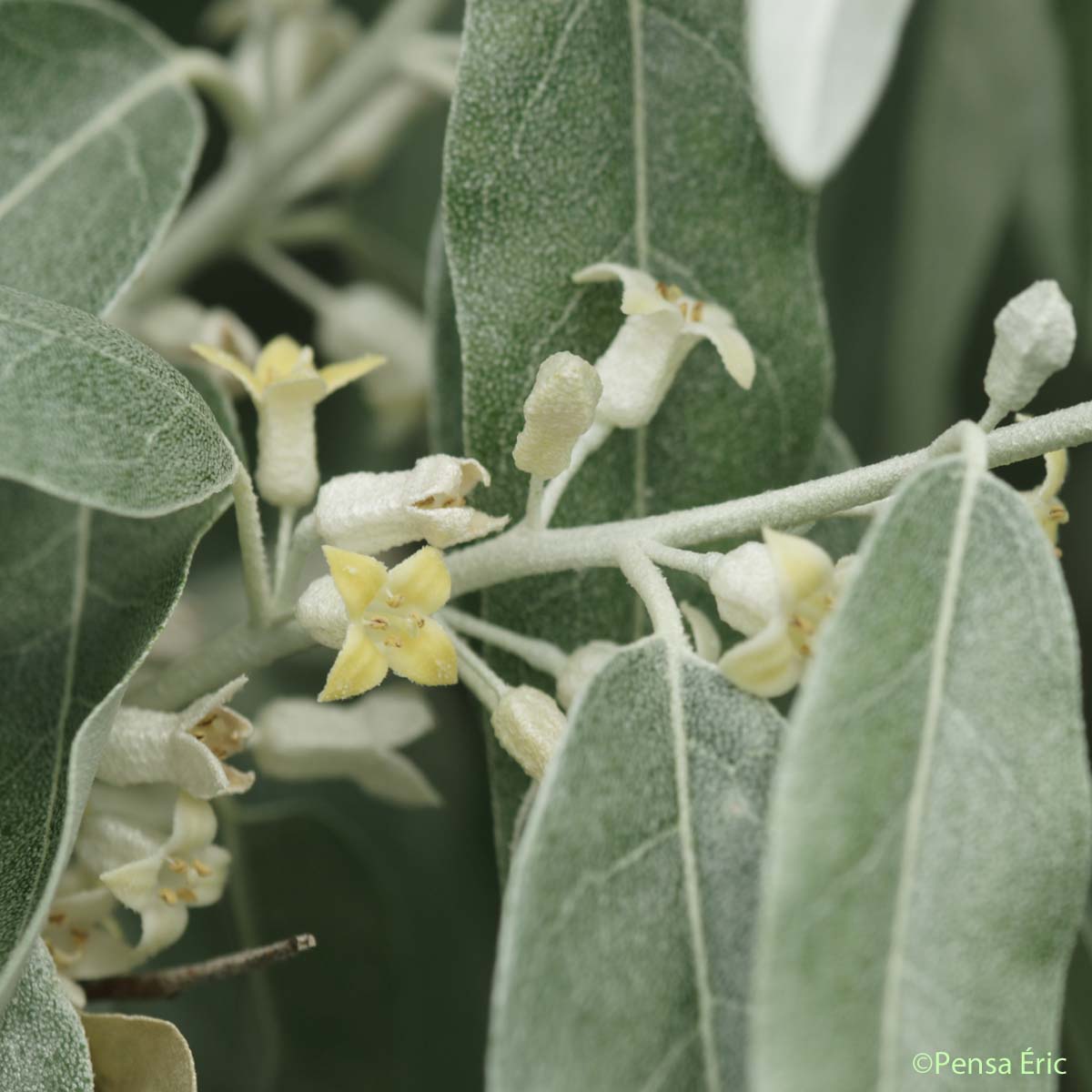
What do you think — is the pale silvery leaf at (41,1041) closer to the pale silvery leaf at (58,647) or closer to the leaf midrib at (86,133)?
the pale silvery leaf at (58,647)

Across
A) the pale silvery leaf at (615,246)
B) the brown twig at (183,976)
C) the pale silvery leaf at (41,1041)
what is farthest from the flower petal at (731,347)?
the pale silvery leaf at (41,1041)

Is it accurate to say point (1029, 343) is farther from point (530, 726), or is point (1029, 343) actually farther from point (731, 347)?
point (530, 726)

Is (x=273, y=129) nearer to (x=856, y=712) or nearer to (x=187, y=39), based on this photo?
(x=187, y=39)

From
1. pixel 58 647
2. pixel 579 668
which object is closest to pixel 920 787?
pixel 579 668

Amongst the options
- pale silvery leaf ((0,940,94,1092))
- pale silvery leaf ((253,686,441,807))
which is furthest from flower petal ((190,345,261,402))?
pale silvery leaf ((0,940,94,1092))

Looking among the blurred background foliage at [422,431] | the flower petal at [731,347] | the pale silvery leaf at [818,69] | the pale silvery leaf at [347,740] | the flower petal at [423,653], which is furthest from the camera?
the blurred background foliage at [422,431]

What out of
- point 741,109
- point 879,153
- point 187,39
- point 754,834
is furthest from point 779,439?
point 187,39

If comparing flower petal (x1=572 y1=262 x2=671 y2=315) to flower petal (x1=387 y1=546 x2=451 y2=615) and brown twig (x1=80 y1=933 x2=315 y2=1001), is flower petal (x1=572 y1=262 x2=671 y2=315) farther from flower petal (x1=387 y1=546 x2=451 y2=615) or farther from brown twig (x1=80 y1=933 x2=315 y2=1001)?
brown twig (x1=80 y1=933 x2=315 y2=1001)
